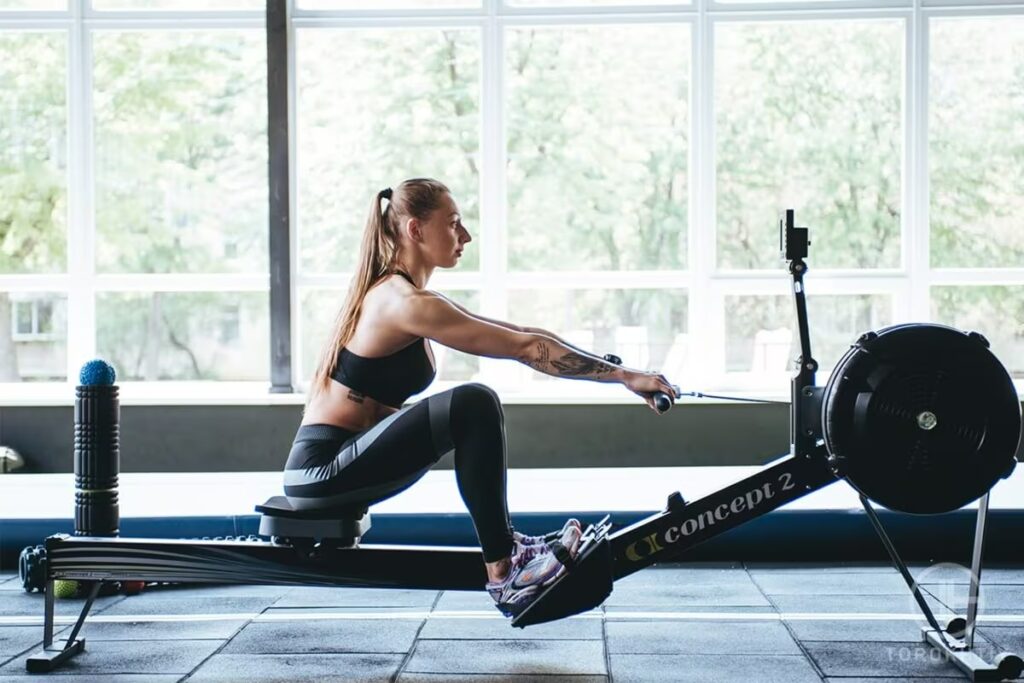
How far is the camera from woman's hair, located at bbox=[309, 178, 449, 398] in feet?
9.91

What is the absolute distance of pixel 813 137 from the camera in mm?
6570

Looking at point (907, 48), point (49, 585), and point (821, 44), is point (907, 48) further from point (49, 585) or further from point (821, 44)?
point (49, 585)

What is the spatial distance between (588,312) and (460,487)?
3.89 metres

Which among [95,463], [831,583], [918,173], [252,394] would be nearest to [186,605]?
[95,463]

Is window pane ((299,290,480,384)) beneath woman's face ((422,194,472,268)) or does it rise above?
beneath

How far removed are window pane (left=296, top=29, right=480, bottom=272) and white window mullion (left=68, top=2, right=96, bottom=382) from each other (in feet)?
4.02

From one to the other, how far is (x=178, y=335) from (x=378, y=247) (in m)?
4.03

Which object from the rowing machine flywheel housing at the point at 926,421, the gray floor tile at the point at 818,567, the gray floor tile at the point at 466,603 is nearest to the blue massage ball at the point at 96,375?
the gray floor tile at the point at 466,603

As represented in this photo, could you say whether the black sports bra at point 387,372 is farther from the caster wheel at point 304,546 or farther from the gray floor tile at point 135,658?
the gray floor tile at point 135,658

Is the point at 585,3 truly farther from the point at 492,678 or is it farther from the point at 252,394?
the point at 492,678

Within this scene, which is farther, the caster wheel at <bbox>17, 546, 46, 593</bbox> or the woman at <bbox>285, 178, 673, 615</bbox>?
the caster wheel at <bbox>17, 546, 46, 593</bbox>

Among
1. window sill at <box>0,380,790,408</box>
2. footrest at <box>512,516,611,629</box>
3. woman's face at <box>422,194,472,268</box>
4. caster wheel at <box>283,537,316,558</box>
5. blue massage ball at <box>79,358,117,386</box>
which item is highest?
woman's face at <box>422,194,472,268</box>

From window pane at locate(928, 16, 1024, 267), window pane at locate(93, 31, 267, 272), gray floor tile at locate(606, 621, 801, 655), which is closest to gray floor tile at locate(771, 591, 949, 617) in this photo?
gray floor tile at locate(606, 621, 801, 655)

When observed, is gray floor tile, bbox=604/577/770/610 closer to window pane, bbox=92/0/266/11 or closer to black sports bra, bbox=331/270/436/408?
black sports bra, bbox=331/270/436/408
